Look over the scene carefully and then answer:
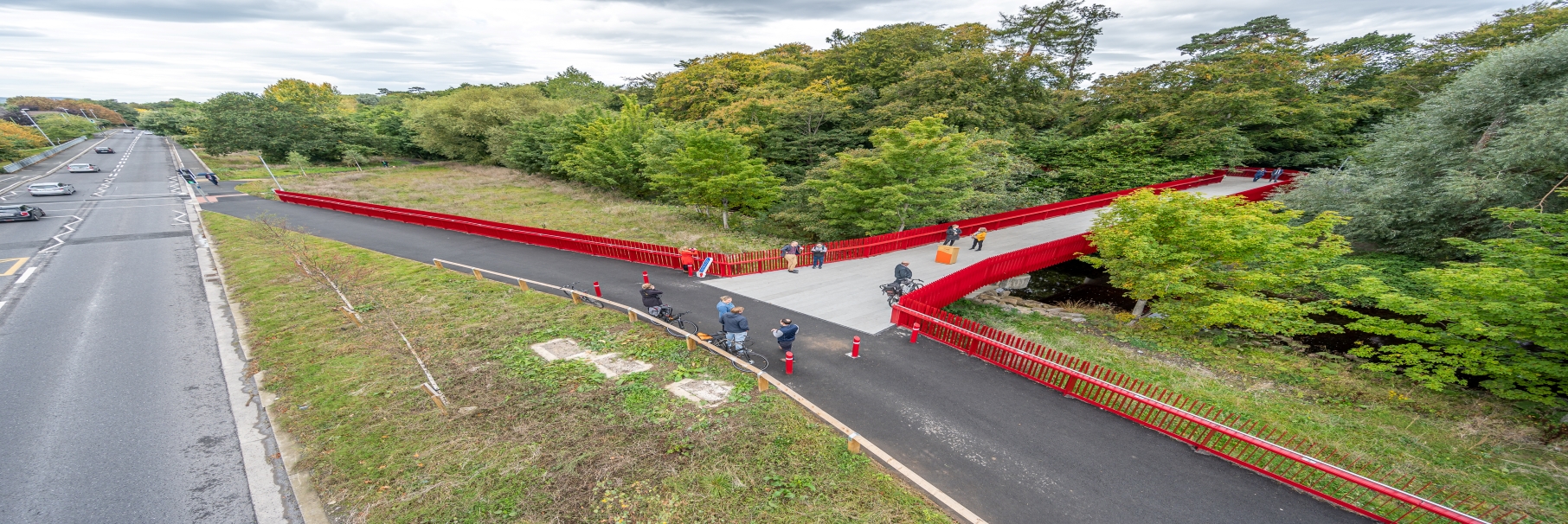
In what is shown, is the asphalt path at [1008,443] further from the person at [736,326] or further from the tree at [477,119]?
the tree at [477,119]

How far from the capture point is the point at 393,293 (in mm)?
13898

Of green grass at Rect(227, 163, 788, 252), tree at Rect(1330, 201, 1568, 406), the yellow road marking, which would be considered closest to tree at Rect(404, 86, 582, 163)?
green grass at Rect(227, 163, 788, 252)

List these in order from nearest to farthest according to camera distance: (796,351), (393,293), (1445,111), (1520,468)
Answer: (1520,468), (796,351), (393,293), (1445,111)

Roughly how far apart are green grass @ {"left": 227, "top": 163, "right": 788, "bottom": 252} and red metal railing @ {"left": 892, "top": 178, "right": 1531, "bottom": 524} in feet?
43.7

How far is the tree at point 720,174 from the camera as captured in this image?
24938 mm

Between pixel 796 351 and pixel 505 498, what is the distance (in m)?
5.94

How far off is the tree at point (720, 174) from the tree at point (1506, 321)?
21.9 metres

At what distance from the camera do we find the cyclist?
945cm

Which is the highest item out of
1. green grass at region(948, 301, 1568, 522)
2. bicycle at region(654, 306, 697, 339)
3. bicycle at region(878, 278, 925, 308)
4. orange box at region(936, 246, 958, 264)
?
orange box at region(936, 246, 958, 264)

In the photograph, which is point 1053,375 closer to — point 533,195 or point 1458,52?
point 533,195

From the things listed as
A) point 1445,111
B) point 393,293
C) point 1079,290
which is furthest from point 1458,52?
point 393,293

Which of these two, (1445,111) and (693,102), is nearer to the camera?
(1445,111)

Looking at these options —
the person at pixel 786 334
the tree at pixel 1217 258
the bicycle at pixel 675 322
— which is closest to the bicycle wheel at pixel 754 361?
the person at pixel 786 334

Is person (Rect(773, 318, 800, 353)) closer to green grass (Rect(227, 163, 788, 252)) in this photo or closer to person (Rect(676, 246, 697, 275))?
person (Rect(676, 246, 697, 275))
